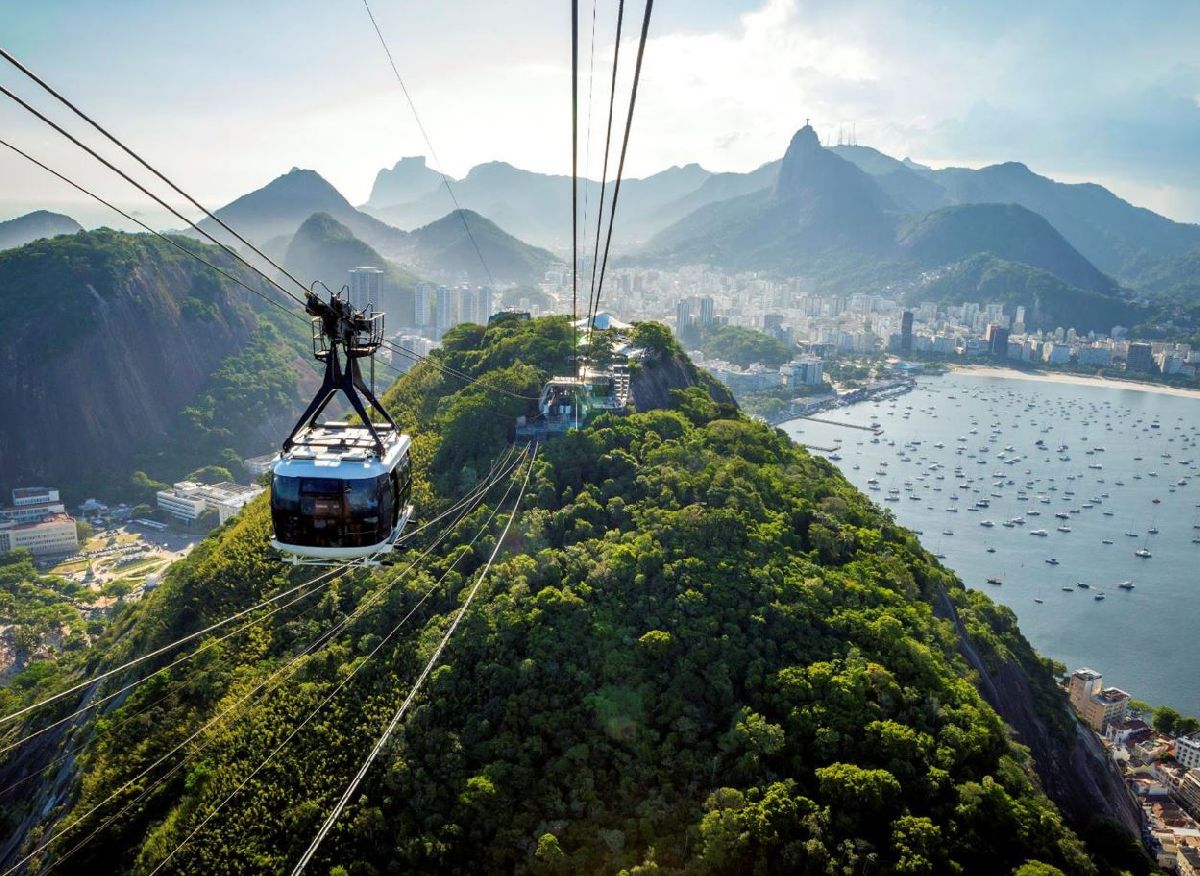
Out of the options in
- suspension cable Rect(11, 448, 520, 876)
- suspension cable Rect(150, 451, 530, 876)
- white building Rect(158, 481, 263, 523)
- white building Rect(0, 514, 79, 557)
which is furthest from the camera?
white building Rect(158, 481, 263, 523)

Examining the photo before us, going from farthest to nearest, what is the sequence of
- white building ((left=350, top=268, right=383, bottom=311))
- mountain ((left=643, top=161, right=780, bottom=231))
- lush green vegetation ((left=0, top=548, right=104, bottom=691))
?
mountain ((left=643, top=161, right=780, bottom=231)), white building ((left=350, top=268, right=383, bottom=311)), lush green vegetation ((left=0, top=548, right=104, bottom=691))

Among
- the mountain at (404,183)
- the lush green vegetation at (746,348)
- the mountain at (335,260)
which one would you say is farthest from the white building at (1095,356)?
the mountain at (404,183)

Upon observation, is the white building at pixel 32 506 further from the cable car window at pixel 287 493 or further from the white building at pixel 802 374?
the white building at pixel 802 374

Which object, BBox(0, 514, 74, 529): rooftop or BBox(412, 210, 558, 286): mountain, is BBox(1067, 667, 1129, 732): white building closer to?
BBox(0, 514, 74, 529): rooftop

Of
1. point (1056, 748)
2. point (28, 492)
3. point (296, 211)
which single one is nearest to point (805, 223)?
point (296, 211)

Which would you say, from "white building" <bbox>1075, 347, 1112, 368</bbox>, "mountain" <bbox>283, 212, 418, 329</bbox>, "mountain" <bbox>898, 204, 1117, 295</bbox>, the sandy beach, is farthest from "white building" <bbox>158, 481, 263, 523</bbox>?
"mountain" <bbox>898, 204, 1117, 295</bbox>

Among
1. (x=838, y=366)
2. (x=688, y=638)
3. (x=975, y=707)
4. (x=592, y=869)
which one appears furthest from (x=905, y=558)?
(x=838, y=366)
